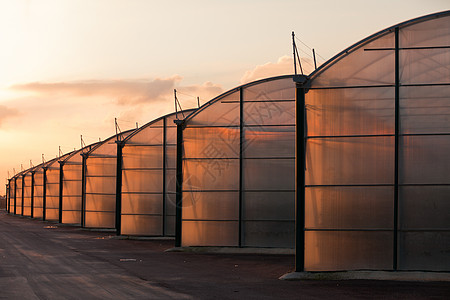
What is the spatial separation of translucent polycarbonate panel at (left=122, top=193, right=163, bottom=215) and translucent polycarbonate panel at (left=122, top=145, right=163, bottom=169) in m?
2.10

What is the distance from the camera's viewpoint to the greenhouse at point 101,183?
2267 inches

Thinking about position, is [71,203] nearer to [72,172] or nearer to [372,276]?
[72,172]

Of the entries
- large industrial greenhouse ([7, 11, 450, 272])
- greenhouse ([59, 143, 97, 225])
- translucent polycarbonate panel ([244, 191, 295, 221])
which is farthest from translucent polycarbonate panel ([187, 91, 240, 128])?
greenhouse ([59, 143, 97, 225])

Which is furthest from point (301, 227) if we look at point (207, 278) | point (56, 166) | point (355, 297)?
point (56, 166)

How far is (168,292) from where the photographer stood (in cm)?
2039

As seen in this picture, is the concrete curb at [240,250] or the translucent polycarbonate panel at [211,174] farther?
the translucent polycarbonate panel at [211,174]

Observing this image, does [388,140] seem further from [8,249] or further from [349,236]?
[8,249]

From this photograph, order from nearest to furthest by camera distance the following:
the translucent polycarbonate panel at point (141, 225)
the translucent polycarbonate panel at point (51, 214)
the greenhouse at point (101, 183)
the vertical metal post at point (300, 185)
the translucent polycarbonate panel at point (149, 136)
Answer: the vertical metal post at point (300, 185) → the translucent polycarbonate panel at point (141, 225) → the translucent polycarbonate panel at point (149, 136) → the greenhouse at point (101, 183) → the translucent polycarbonate panel at point (51, 214)

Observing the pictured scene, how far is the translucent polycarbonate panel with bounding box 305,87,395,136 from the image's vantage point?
2403 cm

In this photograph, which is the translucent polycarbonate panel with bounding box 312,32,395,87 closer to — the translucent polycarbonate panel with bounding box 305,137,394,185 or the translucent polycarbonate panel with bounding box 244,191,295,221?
the translucent polycarbonate panel with bounding box 305,137,394,185

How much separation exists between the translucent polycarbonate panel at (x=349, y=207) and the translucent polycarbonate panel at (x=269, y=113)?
1008 centimetres

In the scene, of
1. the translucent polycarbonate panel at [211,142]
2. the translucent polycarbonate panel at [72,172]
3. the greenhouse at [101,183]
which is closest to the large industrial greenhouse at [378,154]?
the translucent polycarbonate panel at [211,142]

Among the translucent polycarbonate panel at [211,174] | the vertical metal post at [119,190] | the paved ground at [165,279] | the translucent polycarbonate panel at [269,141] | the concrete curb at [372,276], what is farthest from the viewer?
the vertical metal post at [119,190]

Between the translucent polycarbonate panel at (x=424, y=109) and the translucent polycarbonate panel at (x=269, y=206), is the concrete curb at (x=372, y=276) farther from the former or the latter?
the translucent polycarbonate panel at (x=269, y=206)
